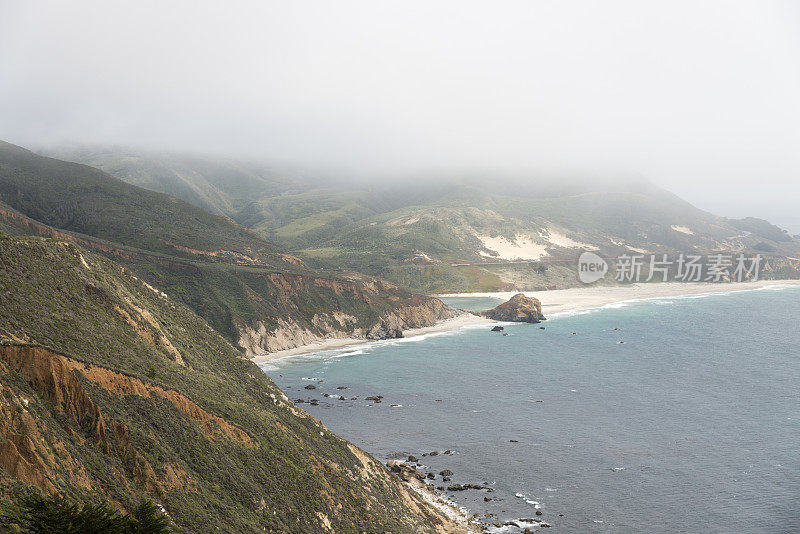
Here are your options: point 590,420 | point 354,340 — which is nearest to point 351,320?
point 354,340

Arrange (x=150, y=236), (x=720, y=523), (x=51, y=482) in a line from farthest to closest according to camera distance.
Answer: (x=150, y=236)
(x=720, y=523)
(x=51, y=482)

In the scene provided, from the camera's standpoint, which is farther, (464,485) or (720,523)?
(464,485)

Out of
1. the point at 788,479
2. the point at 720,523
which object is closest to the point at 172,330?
the point at 720,523

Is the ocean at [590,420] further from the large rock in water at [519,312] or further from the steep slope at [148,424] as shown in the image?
the large rock in water at [519,312]

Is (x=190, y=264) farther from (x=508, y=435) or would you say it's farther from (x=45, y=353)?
(x=45, y=353)

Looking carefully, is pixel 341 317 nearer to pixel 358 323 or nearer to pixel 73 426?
pixel 358 323

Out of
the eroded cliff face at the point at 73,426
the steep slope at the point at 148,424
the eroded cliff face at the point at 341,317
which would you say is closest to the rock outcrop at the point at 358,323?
the eroded cliff face at the point at 341,317

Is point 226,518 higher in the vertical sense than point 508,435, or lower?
higher
